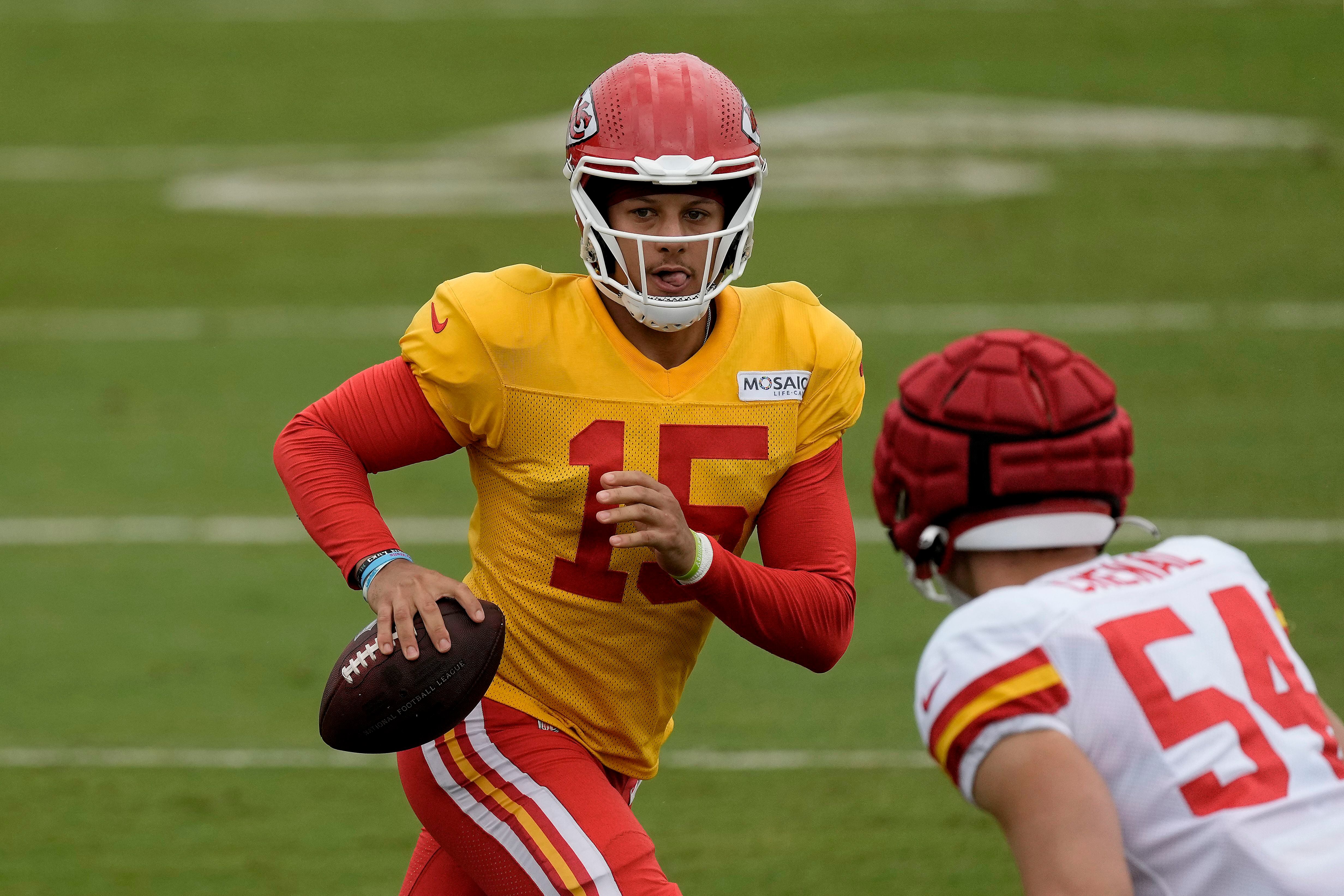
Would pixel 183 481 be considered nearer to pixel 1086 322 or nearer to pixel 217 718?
pixel 217 718

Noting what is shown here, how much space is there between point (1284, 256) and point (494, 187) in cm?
497

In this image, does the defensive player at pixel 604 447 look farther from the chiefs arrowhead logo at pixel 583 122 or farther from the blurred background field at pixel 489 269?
the blurred background field at pixel 489 269

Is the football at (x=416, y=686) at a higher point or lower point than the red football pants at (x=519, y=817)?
higher

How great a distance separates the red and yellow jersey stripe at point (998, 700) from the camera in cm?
209

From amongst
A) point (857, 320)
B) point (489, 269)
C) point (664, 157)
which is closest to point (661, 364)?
point (664, 157)

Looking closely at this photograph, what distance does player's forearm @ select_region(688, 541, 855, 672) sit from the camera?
284 cm

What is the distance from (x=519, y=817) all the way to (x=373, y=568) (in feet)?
1.61

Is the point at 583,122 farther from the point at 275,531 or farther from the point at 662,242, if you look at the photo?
the point at 275,531

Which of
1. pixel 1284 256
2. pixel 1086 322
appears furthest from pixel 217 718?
pixel 1284 256

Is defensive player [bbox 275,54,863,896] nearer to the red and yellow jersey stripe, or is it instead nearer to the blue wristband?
the blue wristband

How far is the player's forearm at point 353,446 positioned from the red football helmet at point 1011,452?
1.03 m

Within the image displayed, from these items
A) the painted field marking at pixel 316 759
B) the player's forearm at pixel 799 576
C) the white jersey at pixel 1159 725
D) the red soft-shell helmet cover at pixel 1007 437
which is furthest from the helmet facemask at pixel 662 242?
the painted field marking at pixel 316 759

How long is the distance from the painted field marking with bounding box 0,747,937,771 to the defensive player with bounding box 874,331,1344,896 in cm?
289

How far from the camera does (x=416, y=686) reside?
9.21 ft
